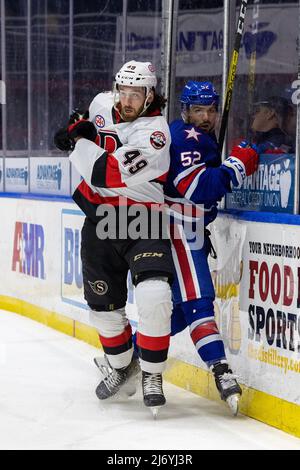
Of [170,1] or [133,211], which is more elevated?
[170,1]

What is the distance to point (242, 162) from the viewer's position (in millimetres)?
3877

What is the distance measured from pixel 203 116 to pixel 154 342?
2.67ft

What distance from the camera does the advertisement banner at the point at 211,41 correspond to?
3.91m

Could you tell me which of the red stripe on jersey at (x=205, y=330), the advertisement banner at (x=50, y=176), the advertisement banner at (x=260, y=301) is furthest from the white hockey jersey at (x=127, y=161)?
the advertisement banner at (x=50, y=176)

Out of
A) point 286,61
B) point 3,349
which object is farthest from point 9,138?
point 286,61

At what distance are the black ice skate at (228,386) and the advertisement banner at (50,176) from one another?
2.50 metres

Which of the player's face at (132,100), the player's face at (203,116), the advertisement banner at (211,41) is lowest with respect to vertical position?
the player's face at (203,116)

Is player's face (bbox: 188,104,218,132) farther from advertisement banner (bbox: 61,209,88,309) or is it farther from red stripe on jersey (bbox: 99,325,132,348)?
advertisement banner (bbox: 61,209,88,309)

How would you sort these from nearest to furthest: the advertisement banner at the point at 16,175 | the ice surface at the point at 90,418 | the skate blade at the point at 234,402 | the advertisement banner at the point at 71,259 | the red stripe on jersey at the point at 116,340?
the ice surface at the point at 90,418, the skate blade at the point at 234,402, the red stripe on jersey at the point at 116,340, the advertisement banner at the point at 71,259, the advertisement banner at the point at 16,175

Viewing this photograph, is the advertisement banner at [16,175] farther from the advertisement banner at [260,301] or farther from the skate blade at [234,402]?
the skate blade at [234,402]

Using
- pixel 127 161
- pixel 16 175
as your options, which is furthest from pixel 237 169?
pixel 16 175

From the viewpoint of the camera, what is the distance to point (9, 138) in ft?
23.6
